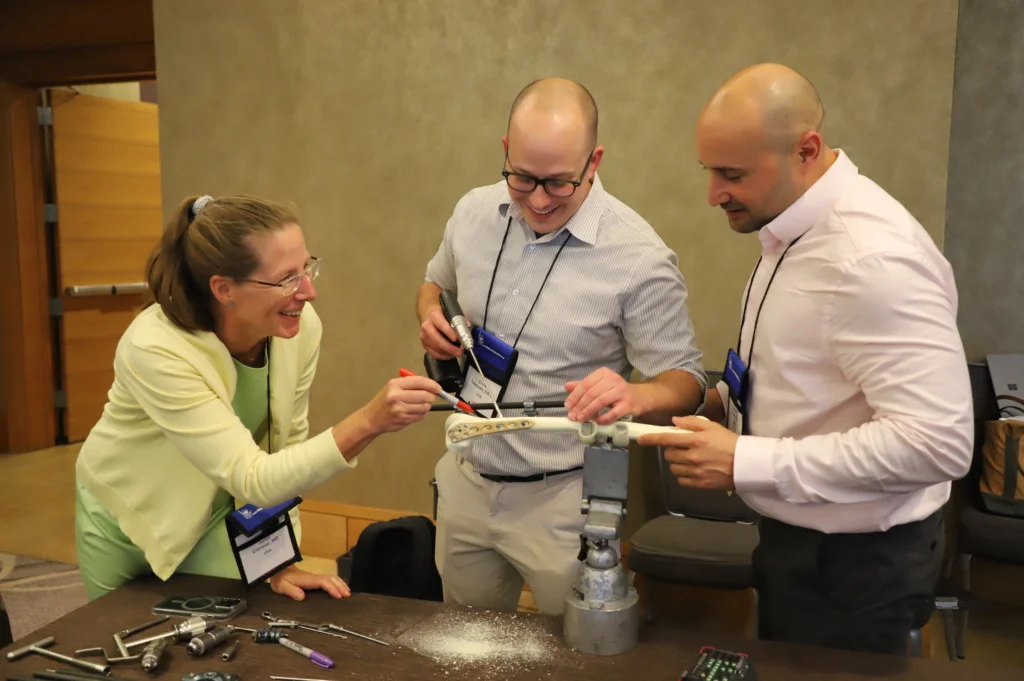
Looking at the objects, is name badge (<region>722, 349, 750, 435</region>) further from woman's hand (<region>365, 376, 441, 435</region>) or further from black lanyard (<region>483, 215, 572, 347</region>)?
woman's hand (<region>365, 376, 441, 435</region>)

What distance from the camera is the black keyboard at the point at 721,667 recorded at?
1.37m

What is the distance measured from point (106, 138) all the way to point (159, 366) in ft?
16.3

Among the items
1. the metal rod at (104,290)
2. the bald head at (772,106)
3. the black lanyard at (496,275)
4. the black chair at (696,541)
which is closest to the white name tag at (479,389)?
the black lanyard at (496,275)

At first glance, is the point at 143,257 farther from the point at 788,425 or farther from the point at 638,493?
the point at 788,425

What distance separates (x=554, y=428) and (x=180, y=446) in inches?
28.4

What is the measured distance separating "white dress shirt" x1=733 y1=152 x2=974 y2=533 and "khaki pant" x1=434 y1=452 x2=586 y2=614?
1.62 ft

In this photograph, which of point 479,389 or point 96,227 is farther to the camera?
point 96,227

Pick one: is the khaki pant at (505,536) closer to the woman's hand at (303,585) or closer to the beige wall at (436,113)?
the woman's hand at (303,585)

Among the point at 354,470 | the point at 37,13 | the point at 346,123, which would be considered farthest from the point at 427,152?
the point at 37,13

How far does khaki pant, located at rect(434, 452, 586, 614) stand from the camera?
6.59 ft

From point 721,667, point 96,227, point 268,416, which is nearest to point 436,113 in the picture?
point 268,416

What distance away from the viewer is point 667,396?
6.12ft

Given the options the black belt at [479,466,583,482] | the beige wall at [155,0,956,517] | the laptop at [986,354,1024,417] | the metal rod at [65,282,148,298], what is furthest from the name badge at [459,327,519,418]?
the metal rod at [65,282,148,298]

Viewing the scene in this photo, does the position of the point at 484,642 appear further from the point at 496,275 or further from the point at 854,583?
the point at 496,275
